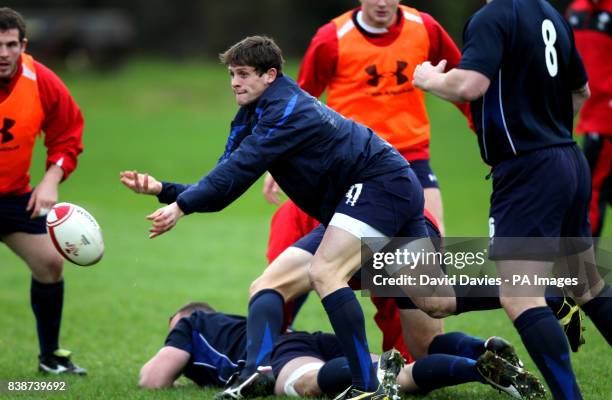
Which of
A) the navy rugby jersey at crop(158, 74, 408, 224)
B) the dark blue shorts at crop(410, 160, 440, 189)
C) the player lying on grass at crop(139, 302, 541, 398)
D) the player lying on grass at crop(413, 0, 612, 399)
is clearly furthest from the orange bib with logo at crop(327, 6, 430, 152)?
the player lying on grass at crop(413, 0, 612, 399)

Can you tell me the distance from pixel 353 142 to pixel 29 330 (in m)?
4.11

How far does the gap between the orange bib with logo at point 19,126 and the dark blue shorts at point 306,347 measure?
2.10m

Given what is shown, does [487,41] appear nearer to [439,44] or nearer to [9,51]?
[439,44]

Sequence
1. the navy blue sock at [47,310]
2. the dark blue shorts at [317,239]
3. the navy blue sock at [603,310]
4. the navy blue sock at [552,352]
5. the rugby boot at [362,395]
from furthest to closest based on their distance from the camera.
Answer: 1. the navy blue sock at [47,310]
2. the dark blue shorts at [317,239]
3. the navy blue sock at [603,310]
4. the rugby boot at [362,395]
5. the navy blue sock at [552,352]

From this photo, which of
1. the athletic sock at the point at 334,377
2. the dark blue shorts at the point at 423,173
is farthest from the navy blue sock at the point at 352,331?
the dark blue shorts at the point at 423,173

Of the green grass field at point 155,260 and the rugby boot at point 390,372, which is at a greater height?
the rugby boot at point 390,372

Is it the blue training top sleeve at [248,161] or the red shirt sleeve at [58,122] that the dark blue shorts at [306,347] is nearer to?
the blue training top sleeve at [248,161]

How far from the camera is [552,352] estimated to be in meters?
4.57

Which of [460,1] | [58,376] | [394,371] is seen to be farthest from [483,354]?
[460,1]

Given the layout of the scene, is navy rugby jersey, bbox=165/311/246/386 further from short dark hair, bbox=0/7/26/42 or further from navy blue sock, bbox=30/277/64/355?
short dark hair, bbox=0/7/26/42

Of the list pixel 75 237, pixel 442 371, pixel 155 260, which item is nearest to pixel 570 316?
pixel 442 371

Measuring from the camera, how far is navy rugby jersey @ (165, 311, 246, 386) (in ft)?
19.3

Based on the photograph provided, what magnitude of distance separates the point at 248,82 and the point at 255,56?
141 mm

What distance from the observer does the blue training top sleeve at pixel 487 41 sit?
465 centimetres
